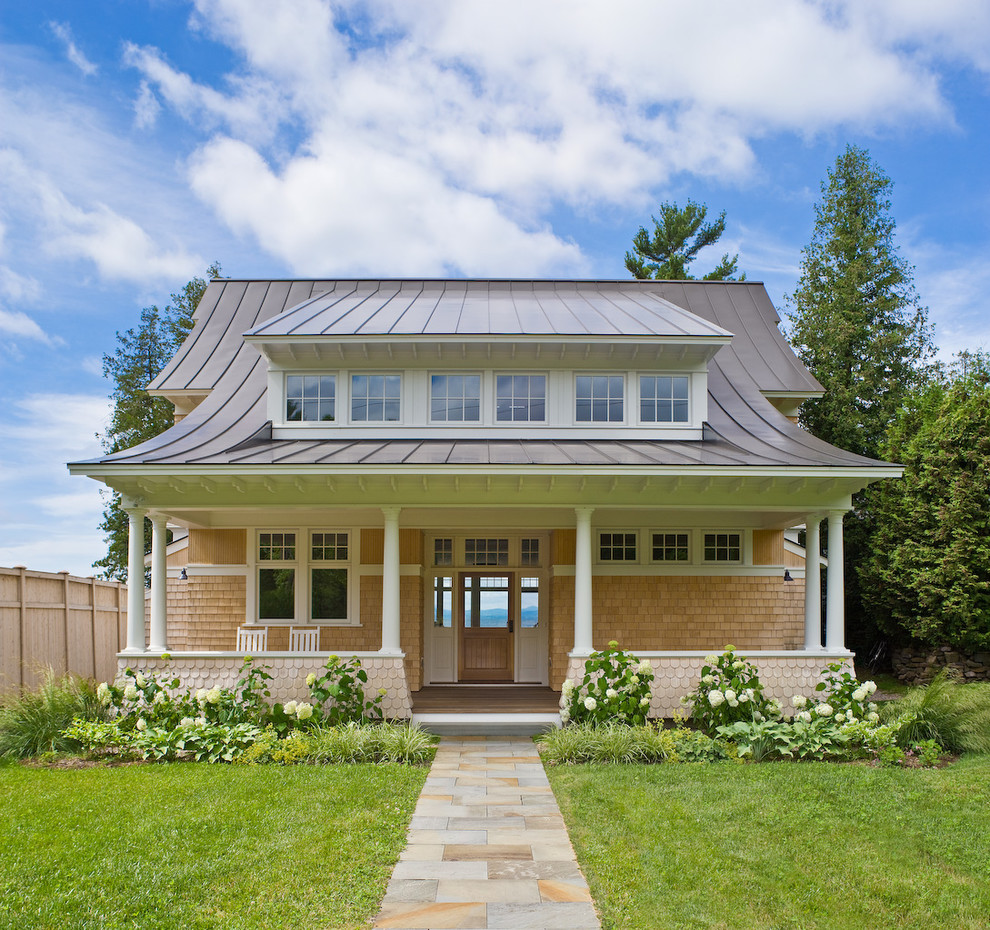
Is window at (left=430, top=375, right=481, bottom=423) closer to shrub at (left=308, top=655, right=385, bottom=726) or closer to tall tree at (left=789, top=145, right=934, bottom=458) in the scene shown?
shrub at (left=308, top=655, right=385, bottom=726)

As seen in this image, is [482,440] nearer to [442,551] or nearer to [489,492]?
[489,492]

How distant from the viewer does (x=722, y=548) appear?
13141 mm

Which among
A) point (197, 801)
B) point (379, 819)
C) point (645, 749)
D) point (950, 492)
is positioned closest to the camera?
point (379, 819)

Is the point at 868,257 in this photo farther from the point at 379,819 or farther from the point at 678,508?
the point at 379,819

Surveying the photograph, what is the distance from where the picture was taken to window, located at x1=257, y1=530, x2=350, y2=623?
42.0 feet

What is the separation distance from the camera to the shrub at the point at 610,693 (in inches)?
384

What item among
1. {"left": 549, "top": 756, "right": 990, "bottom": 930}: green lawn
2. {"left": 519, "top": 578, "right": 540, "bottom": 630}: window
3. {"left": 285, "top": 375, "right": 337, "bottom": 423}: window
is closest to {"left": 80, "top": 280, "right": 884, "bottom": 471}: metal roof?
{"left": 285, "top": 375, "right": 337, "bottom": 423}: window

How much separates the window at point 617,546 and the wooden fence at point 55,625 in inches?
323

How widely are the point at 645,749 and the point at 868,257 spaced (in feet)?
60.4

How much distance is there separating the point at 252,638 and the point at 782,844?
8713mm

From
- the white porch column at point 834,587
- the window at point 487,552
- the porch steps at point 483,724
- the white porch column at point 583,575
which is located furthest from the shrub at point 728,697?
the window at point 487,552

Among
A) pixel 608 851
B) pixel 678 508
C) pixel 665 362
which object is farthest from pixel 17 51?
pixel 608 851

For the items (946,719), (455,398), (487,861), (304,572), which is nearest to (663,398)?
(455,398)

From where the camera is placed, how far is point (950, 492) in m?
14.7
